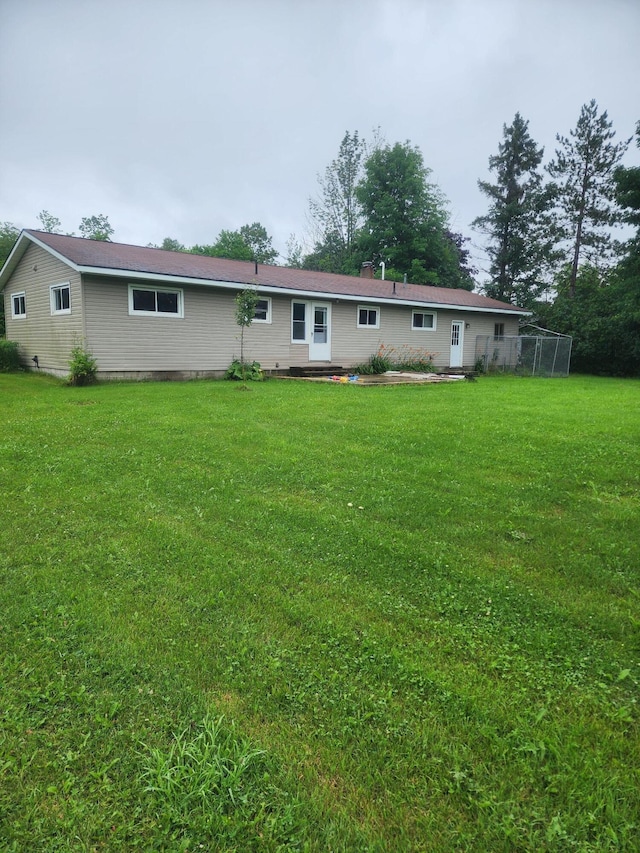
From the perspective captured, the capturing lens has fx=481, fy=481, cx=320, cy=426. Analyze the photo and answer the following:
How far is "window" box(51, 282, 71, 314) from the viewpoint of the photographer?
12777mm

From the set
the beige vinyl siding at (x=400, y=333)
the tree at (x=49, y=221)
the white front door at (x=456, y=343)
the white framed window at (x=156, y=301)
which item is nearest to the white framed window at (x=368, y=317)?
the beige vinyl siding at (x=400, y=333)

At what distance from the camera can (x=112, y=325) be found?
12336 millimetres

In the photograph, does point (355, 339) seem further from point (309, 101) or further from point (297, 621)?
point (297, 621)

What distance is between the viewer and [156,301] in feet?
43.0

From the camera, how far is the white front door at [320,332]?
16.4 meters

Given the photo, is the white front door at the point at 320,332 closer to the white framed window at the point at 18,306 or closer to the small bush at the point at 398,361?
the small bush at the point at 398,361

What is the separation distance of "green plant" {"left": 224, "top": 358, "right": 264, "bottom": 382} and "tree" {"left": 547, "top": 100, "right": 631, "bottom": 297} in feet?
82.8

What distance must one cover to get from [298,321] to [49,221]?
3943 centimetres

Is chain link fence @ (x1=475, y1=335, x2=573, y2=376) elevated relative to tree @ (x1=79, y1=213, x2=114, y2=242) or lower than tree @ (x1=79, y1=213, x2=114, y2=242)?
lower

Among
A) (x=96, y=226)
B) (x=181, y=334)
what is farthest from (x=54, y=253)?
(x=96, y=226)

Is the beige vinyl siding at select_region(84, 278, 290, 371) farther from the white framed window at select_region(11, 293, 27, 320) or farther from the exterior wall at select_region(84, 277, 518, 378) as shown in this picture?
the white framed window at select_region(11, 293, 27, 320)

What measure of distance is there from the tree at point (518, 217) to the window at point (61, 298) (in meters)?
29.2

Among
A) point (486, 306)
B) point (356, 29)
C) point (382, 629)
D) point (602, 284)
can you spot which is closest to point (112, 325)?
point (356, 29)

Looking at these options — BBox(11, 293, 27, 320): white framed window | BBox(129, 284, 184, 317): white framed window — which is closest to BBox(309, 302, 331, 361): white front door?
BBox(129, 284, 184, 317): white framed window
